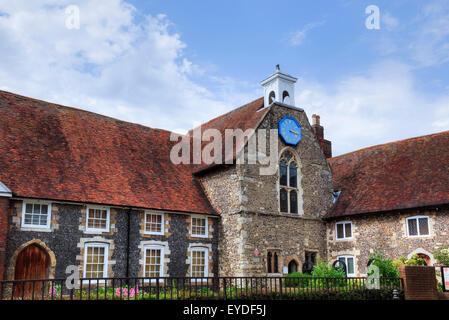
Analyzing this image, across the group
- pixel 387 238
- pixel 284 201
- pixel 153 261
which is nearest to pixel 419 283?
pixel 387 238

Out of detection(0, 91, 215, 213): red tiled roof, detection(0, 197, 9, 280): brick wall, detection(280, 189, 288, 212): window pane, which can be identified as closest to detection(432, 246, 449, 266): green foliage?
detection(280, 189, 288, 212): window pane

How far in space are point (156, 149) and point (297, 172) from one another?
8250 mm

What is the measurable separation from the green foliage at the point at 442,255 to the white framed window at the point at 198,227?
36.2ft

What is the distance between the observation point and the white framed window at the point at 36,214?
17.7 m

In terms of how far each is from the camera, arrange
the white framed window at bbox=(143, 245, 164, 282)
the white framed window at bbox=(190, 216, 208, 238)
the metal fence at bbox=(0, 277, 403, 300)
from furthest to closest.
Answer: the white framed window at bbox=(190, 216, 208, 238)
the white framed window at bbox=(143, 245, 164, 282)
the metal fence at bbox=(0, 277, 403, 300)

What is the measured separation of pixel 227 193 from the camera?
23.2 metres

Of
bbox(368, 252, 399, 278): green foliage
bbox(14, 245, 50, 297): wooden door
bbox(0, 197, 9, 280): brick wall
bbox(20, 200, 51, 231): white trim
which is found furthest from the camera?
bbox(368, 252, 399, 278): green foliage

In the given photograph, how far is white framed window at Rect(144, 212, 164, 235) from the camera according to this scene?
68.6ft

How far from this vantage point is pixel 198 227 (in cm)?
2273

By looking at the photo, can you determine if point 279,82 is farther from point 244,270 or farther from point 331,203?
point 244,270

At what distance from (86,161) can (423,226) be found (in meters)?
16.7

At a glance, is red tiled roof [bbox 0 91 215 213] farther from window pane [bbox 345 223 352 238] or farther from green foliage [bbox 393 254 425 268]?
green foliage [bbox 393 254 425 268]

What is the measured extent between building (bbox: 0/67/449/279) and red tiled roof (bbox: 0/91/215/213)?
7 centimetres
